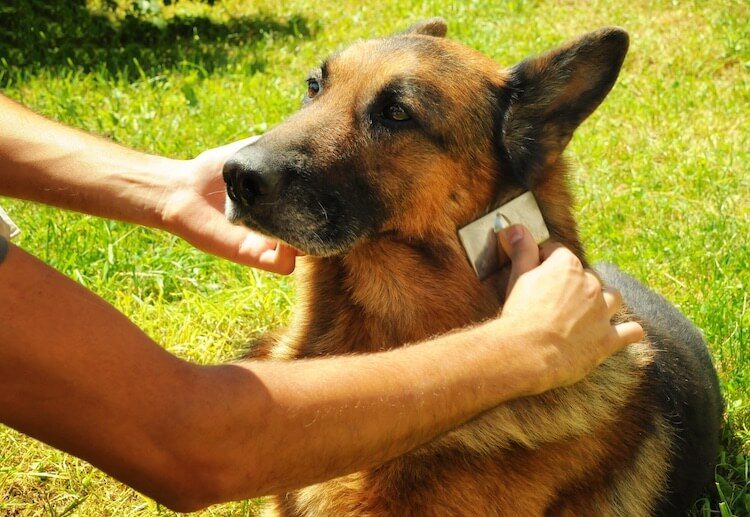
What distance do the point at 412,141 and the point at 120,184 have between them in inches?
50.0

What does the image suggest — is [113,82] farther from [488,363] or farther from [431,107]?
[488,363]

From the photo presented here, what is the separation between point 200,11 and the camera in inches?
434

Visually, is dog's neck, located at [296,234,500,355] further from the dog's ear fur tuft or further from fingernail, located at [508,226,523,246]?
the dog's ear fur tuft

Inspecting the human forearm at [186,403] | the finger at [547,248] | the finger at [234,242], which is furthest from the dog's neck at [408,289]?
the human forearm at [186,403]

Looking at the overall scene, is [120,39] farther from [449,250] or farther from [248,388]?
[248,388]

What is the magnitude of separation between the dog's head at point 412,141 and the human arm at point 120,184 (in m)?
0.42

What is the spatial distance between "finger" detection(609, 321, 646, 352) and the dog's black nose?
3.99 ft

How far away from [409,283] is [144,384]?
1407 millimetres

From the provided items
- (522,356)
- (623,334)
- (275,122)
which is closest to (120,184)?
(522,356)

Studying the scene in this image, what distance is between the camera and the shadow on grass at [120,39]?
7820 mm

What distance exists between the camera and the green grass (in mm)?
3992

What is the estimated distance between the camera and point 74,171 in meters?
3.31

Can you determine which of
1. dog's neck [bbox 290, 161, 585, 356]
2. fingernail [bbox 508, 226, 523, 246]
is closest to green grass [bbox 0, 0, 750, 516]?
dog's neck [bbox 290, 161, 585, 356]

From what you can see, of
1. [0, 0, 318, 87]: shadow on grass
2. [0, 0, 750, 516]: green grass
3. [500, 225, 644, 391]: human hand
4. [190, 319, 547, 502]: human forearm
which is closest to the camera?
[190, 319, 547, 502]: human forearm
